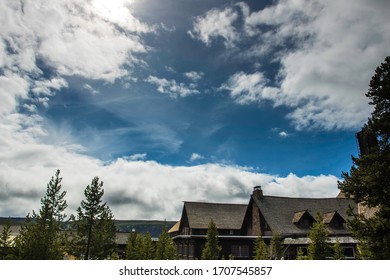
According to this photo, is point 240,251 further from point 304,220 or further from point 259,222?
point 304,220

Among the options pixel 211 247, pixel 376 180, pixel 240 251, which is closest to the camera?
pixel 376 180

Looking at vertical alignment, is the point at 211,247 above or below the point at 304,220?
below

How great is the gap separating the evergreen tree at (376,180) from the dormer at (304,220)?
24775mm

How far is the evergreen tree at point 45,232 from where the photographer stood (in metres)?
15.6

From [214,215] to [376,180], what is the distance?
36.2 meters

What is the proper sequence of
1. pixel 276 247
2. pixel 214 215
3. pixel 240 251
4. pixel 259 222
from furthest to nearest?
1. pixel 214 215
2. pixel 259 222
3. pixel 240 251
4. pixel 276 247

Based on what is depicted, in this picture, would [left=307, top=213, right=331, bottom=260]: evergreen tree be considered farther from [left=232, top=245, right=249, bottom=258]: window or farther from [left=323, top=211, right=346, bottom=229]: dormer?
[left=232, top=245, right=249, bottom=258]: window

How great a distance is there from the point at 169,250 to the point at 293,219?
56.6 ft

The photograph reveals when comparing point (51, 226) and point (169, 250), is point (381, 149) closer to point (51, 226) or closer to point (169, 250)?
point (51, 226)

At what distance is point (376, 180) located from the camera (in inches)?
463

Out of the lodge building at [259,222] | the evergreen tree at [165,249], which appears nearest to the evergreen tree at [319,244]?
the lodge building at [259,222]

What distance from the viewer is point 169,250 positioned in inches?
1160

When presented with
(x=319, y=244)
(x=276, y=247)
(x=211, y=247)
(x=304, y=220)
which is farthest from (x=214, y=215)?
(x=319, y=244)

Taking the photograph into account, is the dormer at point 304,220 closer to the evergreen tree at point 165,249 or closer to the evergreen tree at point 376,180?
the evergreen tree at point 165,249
